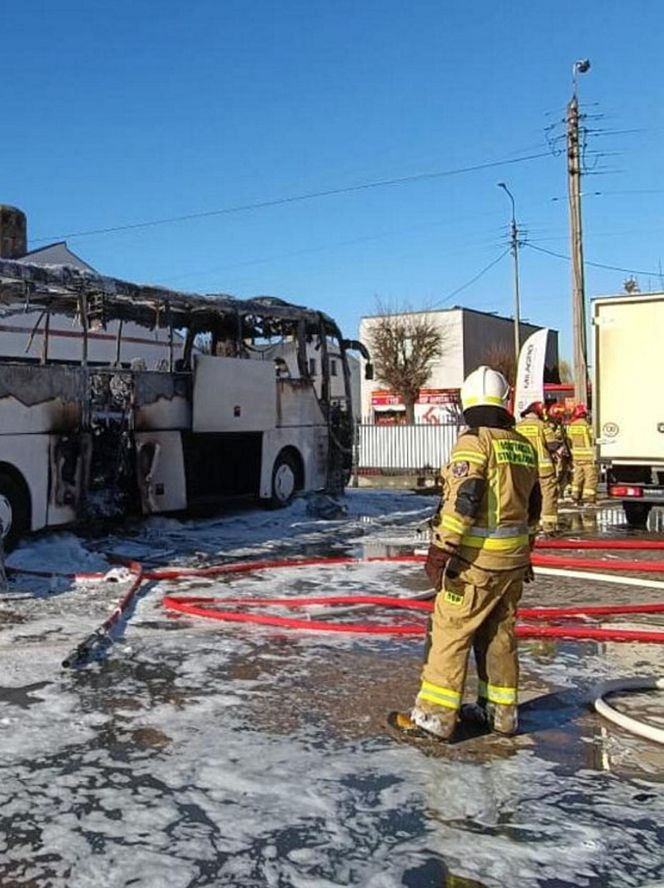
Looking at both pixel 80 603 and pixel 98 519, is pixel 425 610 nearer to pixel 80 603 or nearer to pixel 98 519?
pixel 80 603

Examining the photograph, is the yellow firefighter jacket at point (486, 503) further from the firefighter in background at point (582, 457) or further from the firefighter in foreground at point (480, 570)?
the firefighter in background at point (582, 457)

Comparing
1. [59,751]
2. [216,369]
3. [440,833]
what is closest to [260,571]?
[216,369]

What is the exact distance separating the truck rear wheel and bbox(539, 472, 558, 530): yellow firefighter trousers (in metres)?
2.02

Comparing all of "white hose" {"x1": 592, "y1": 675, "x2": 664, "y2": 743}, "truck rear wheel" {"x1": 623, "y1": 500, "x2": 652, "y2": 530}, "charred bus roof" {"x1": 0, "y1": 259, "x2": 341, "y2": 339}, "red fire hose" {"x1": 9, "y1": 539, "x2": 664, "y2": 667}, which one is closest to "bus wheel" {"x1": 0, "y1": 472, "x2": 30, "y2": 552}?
"red fire hose" {"x1": 9, "y1": 539, "x2": 664, "y2": 667}

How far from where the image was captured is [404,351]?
54.0m

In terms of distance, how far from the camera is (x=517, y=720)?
15.4 feet

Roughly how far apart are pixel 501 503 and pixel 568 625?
2.99 metres

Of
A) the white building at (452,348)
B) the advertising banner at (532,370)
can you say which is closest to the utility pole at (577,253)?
the advertising banner at (532,370)

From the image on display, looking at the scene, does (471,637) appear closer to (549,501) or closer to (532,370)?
(549,501)

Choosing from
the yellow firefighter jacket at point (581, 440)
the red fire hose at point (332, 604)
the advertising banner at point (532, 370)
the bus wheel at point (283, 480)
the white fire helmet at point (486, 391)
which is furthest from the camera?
the advertising banner at point (532, 370)

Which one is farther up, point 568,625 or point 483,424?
point 483,424

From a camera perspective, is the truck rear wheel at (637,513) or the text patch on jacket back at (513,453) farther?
the truck rear wheel at (637,513)

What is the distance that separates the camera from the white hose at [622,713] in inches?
176

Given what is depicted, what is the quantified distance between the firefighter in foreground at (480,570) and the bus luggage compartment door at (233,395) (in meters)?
8.48
